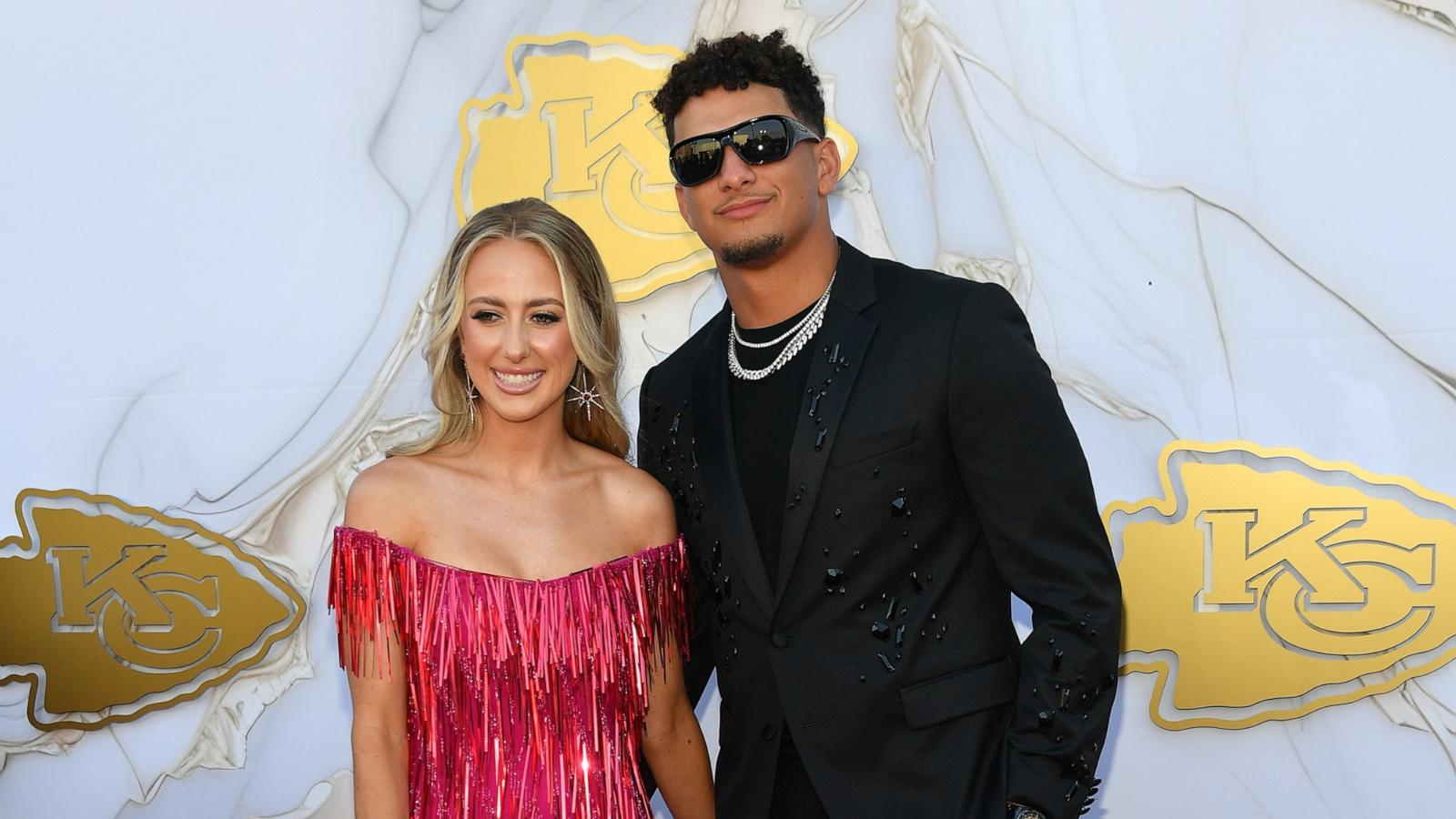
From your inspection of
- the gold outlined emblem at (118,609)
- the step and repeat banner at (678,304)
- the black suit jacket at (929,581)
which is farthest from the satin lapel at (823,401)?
the gold outlined emblem at (118,609)

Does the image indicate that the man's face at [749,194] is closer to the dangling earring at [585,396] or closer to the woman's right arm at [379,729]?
the dangling earring at [585,396]

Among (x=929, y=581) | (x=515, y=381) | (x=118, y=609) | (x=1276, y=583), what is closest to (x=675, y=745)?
(x=929, y=581)

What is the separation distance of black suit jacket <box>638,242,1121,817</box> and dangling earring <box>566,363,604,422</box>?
0.32m

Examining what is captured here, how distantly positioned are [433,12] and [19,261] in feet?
3.96

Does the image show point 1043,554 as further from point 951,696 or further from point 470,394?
point 470,394

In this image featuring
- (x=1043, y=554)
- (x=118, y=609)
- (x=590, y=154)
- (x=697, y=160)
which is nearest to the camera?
(x=1043, y=554)

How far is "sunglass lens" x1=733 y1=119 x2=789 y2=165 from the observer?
5.55 feet

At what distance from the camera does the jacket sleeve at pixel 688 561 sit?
1.83 meters

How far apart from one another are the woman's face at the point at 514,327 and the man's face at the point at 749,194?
25 cm

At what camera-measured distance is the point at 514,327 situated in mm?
1693

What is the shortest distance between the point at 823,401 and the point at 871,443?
0.29 ft

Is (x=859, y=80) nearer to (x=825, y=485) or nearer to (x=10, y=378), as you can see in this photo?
(x=825, y=485)

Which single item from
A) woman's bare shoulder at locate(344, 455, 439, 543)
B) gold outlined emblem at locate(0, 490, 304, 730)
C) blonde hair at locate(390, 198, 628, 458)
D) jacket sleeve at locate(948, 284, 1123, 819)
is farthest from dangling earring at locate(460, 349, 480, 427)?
gold outlined emblem at locate(0, 490, 304, 730)

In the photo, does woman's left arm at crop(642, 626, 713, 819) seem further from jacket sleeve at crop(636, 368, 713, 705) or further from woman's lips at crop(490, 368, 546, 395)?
woman's lips at crop(490, 368, 546, 395)
